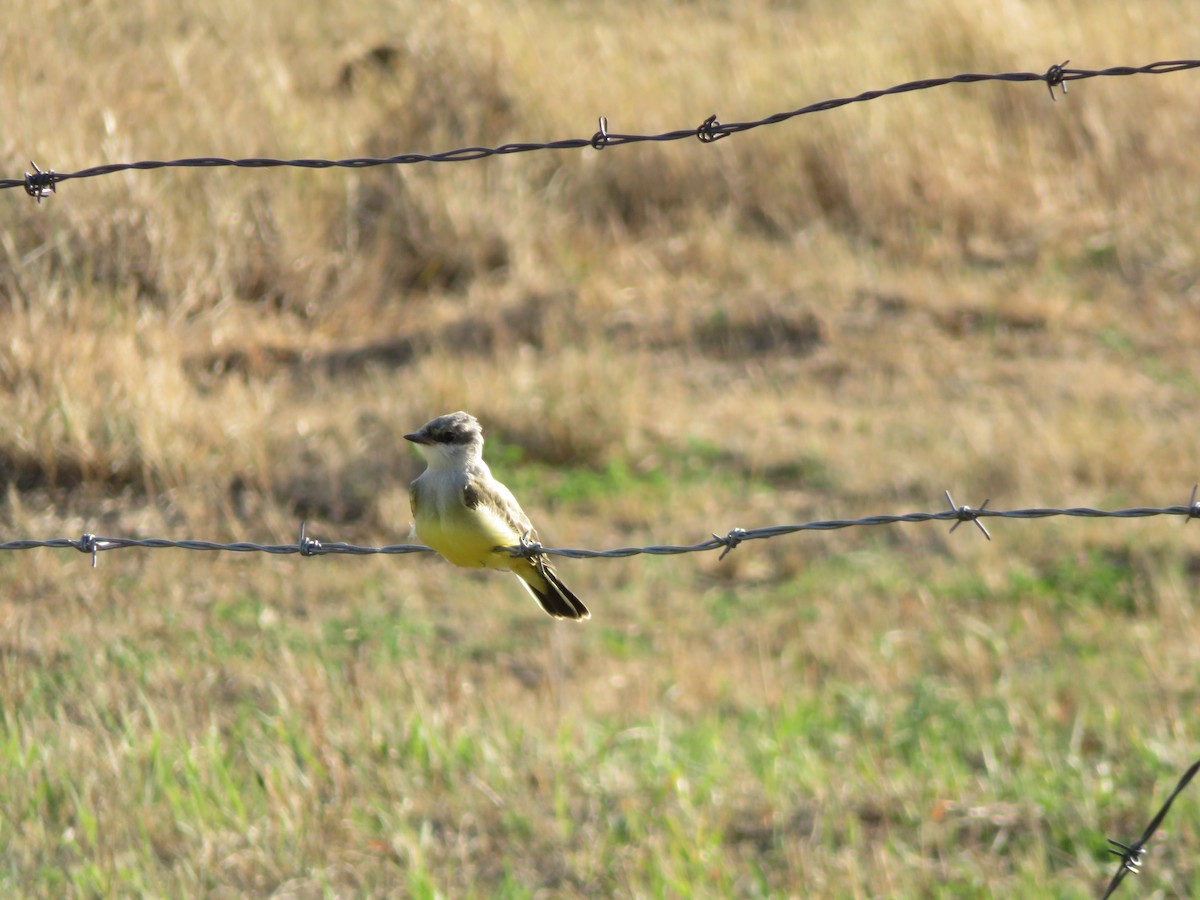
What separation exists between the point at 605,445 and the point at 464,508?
452 centimetres

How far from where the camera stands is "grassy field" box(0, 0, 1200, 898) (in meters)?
4.82

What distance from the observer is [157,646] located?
5996 millimetres

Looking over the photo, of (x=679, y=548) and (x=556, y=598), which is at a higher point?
(x=679, y=548)

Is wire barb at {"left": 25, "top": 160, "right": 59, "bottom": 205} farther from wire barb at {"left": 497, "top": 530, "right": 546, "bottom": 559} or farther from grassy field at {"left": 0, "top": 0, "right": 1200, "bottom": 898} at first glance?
grassy field at {"left": 0, "top": 0, "right": 1200, "bottom": 898}

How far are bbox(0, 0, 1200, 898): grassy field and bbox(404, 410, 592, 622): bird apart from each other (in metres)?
1.32

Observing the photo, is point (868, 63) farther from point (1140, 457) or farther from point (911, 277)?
point (1140, 457)

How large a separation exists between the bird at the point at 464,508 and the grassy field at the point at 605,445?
1.32 m

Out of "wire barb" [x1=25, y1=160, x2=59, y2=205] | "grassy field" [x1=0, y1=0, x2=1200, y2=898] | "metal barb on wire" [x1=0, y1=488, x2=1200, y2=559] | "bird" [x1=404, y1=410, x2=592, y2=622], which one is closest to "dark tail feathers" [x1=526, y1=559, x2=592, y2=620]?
"bird" [x1=404, y1=410, x2=592, y2=622]

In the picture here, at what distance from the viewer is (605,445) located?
8086 mm

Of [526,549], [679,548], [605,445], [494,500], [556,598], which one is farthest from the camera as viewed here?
[605,445]

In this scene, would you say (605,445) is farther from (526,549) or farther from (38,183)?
(38,183)

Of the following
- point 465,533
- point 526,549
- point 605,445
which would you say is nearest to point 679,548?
point 526,549

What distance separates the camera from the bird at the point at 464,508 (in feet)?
11.8

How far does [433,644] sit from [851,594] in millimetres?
1918
